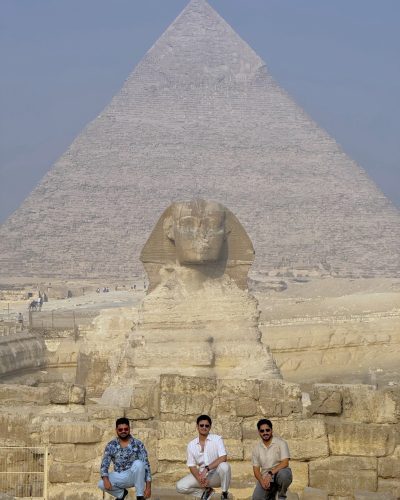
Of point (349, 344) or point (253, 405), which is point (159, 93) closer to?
point (349, 344)

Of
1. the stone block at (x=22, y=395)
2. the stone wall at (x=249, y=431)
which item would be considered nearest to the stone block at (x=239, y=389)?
the stone wall at (x=249, y=431)

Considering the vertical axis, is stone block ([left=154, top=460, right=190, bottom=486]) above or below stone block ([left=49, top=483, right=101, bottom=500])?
above

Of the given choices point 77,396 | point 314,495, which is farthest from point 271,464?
point 77,396

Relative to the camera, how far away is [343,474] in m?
6.52

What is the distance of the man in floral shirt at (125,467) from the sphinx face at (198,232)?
218 inches

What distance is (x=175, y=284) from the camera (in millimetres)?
11734

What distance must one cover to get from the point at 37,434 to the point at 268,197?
157468 millimetres

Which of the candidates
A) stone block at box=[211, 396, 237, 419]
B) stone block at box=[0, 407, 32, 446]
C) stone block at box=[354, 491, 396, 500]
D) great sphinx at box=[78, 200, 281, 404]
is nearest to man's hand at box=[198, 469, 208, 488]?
stone block at box=[354, 491, 396, 500]

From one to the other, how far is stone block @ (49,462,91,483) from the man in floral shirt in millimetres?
601

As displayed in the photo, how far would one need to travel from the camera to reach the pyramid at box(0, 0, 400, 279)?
524 ft

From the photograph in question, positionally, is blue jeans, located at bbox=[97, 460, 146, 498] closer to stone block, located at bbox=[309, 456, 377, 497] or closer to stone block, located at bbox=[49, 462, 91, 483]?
stone block, located at bbox=[49, 462, 91, 483]

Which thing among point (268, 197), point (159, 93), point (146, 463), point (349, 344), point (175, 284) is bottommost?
point (146, 463)

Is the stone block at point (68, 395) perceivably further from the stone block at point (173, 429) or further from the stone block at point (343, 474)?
the stone block at point (343, 474)

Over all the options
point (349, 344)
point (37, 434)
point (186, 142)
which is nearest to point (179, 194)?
point (186, 142)
